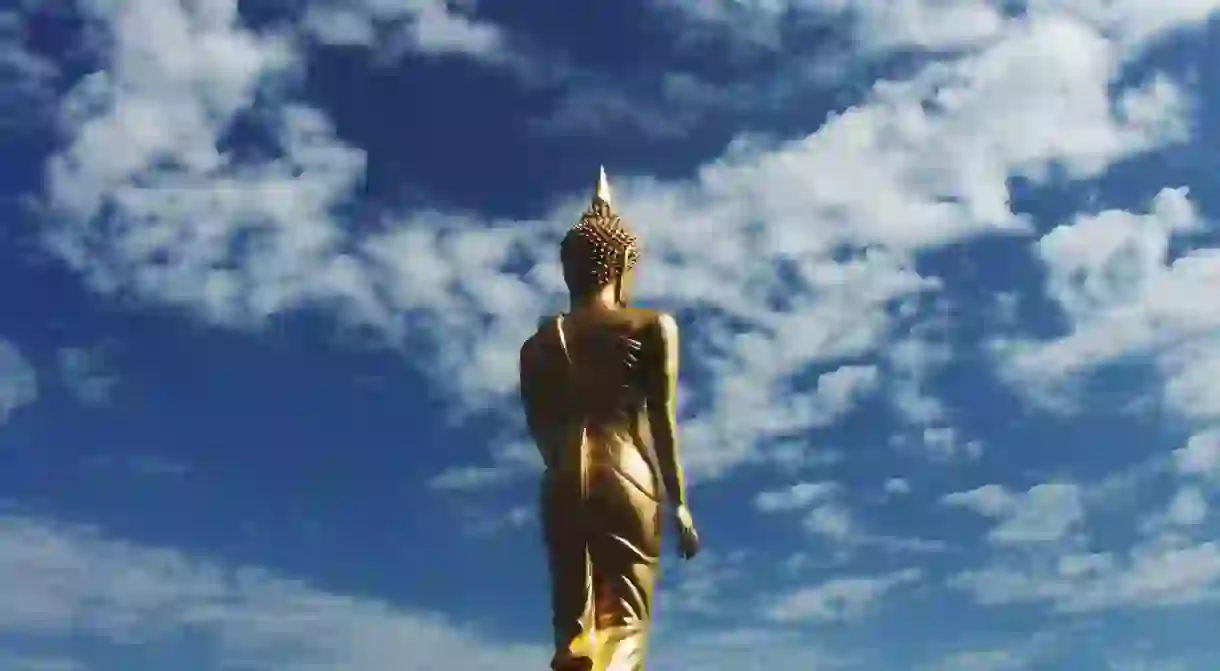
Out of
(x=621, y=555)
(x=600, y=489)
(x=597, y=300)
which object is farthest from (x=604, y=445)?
(x=597, y=300)

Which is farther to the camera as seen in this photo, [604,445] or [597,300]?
[597,300]

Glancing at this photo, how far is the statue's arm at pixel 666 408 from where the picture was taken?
466 inches

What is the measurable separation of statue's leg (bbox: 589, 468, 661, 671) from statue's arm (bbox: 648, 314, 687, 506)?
0.96 feet

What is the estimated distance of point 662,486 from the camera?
39.0ft

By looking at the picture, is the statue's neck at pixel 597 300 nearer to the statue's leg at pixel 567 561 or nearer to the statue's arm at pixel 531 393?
the statue's arm at pixel 531 393

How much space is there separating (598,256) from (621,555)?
2.33 meters

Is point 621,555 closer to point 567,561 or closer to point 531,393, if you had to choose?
point 567,561

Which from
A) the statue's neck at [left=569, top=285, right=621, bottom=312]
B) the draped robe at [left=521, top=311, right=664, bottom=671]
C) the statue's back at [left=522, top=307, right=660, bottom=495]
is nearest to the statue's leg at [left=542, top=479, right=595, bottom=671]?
the draped robe at [left=521, top=311, right=664, bottom=671]

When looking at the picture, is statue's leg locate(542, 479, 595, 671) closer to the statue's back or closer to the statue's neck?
the statue's back

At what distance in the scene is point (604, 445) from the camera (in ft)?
38.7

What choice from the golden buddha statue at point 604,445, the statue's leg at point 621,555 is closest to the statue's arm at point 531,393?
the golden buddha statue at point 604,445

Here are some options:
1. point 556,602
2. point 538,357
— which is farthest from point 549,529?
point 538,357

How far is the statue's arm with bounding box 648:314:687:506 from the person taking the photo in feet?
38.9

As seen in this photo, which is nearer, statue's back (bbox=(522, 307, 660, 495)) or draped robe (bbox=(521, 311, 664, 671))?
draped robe (bbox=(521, 311, 664, 671))
